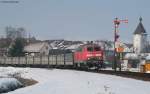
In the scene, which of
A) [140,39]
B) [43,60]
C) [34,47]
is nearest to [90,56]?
[43,60]

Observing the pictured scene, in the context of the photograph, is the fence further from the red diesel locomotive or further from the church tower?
the church tower

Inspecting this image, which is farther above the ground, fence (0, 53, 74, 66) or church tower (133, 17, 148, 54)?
church tower (133, 17, 148, 54)

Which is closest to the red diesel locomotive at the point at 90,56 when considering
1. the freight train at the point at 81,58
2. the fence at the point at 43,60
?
the freight train at the point at 81,58

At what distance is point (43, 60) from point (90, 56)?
830 inches

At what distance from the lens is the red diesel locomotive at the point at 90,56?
46688mm

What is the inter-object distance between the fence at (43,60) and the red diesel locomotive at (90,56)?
5.78m

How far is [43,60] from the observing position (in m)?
67.4

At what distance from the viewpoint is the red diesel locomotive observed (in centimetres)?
4669

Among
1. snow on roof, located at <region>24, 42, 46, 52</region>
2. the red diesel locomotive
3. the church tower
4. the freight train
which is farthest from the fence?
the church tower

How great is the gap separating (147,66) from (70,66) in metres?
10.00

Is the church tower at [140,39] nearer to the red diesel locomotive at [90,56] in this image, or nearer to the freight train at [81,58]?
the freight train at [81,58]

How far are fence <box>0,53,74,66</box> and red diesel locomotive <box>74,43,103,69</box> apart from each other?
5780 millimetres

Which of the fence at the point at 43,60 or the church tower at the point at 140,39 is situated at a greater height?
the church tower at the point at 140,39

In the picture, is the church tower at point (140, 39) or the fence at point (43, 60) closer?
the fence at point (43, 60)
